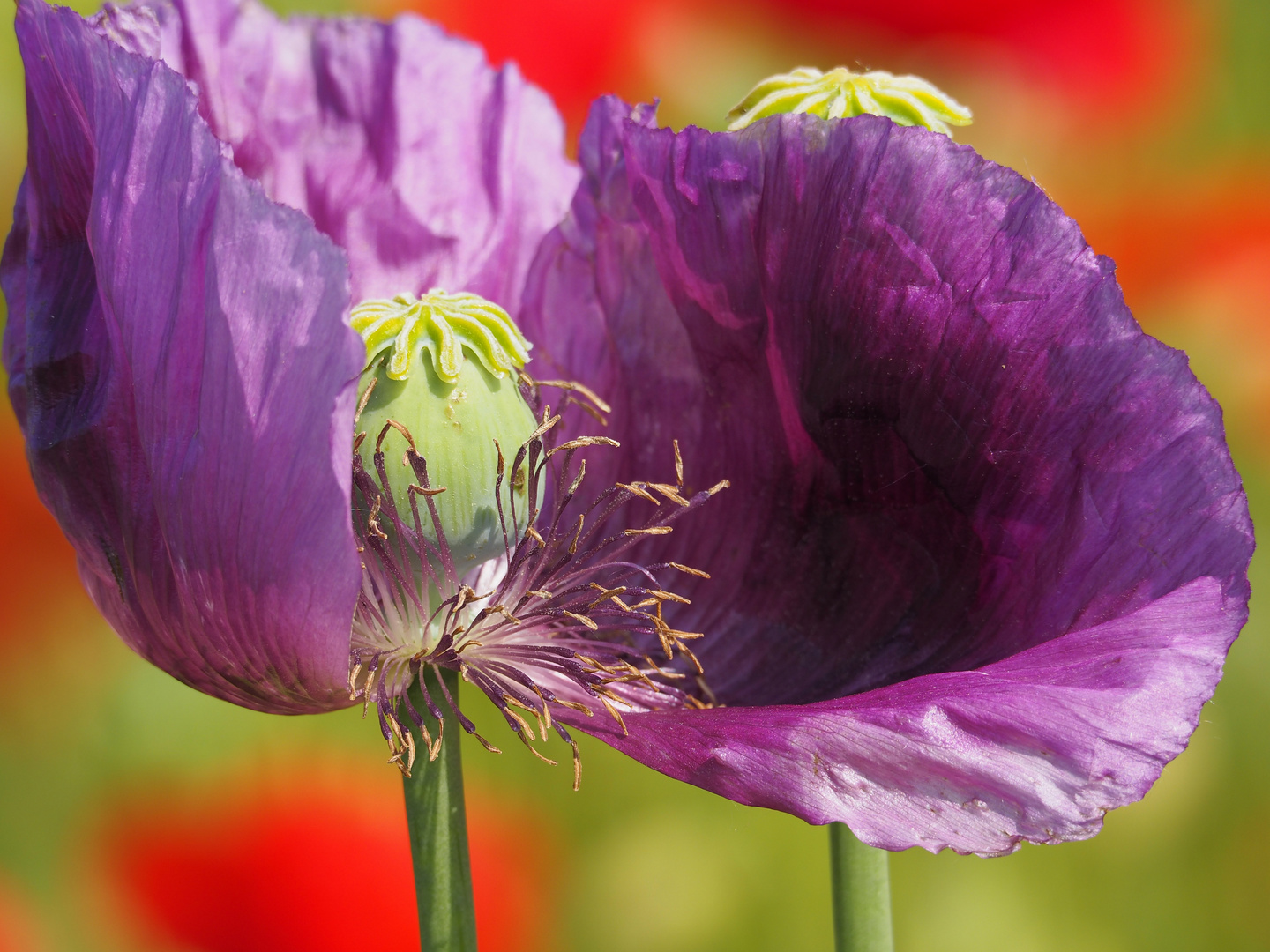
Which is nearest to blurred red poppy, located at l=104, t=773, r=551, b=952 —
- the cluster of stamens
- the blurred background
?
the blurred background

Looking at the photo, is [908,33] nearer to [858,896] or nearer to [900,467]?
[900,467]

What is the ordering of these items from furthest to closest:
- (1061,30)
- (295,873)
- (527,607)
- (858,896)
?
1. (1061,30)
2. (295,873)
3. (527,607)
4. (858,896)

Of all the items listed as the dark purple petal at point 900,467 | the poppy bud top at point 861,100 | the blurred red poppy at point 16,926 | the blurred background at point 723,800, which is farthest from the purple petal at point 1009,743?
the blurred red poppy at point 16,926

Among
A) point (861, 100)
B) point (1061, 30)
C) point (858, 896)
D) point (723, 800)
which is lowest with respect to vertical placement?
point (858, 896)

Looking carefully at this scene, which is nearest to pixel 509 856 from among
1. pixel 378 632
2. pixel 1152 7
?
pixel 378 632

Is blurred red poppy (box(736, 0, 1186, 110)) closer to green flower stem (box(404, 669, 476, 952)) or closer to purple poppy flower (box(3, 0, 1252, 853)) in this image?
purple poppy flower (box(3, 0, 1252, 853))

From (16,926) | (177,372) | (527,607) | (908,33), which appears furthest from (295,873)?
(908,33)
